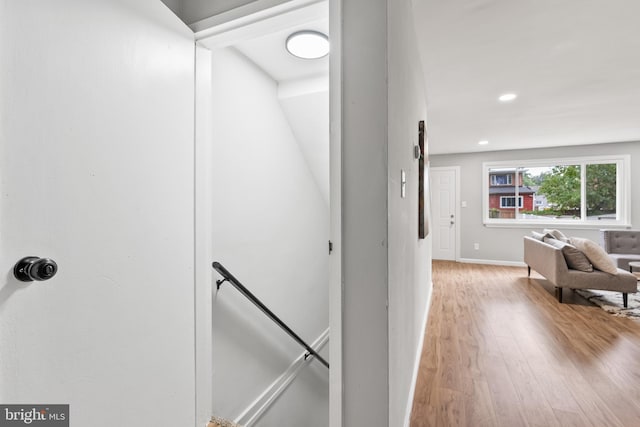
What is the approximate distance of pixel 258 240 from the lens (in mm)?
2166

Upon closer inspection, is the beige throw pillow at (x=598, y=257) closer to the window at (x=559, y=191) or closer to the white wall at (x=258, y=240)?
the window at (x=559, y=191)

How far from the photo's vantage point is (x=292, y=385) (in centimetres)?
253

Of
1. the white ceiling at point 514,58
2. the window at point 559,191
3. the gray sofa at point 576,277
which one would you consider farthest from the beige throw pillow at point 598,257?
the window at point 559,191

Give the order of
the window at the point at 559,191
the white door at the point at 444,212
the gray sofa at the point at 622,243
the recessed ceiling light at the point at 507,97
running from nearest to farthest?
the recessed ceiling light at the point at 507,97, the gray sofa at the point at 622,243, the window at the point at 559,191, the white door at the point at 444,212

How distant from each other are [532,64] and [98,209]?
3237 millimetres

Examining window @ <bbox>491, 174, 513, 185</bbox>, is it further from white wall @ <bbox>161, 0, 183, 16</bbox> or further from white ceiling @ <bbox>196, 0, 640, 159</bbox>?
white wall @ <bbox>161, 0, 183, 16</bbox>

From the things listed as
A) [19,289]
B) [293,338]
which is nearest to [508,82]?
[293,338]

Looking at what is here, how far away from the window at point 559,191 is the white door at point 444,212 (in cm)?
62

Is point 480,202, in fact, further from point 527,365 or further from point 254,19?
point 254,19

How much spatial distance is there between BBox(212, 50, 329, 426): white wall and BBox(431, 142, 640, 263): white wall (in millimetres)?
4645

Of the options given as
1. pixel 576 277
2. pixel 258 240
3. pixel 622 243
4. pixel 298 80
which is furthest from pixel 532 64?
pixel 622 243

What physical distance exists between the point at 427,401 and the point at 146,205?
1.85 meters

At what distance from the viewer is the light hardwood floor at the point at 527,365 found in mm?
1638

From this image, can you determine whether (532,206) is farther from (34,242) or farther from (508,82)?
(34,242)
